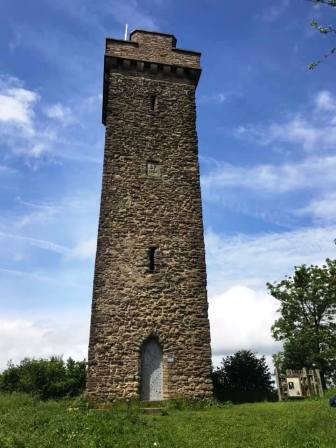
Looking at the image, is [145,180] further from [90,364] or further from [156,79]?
[90,364]

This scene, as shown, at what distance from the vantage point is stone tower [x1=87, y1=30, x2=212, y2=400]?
45.1ft

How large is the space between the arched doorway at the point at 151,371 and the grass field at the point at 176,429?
2.01 metres

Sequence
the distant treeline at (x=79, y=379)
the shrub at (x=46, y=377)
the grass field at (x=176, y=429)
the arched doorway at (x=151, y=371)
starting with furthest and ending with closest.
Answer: the shrub at (x=46, y=377), the distant treeline at (x=79, y=379), the arched doorway at (x=151, y=371), the grass field at (x=176, y=429)

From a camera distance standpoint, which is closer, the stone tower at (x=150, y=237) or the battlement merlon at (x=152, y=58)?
the stone tower at (x=150, y=237)

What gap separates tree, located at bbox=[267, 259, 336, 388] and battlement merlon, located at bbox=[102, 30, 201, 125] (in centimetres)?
1605

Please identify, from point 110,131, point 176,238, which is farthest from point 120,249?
point 110,131

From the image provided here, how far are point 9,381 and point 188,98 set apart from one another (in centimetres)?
2028

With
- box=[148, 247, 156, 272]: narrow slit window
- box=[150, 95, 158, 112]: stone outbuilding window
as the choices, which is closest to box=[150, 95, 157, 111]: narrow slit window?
box=[150, 95, 158, 112]: stone outbuilding window

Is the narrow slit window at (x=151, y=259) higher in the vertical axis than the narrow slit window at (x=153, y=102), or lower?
lower

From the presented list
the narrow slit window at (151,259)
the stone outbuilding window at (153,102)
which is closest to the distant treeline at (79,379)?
the narrow slit window at (151,259)

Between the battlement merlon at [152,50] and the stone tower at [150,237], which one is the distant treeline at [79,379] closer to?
the stone tower at [150,237]

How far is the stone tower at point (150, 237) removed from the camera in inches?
541

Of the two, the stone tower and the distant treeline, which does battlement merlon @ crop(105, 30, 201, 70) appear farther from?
the distant treeline

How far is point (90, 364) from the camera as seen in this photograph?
13.5 m
